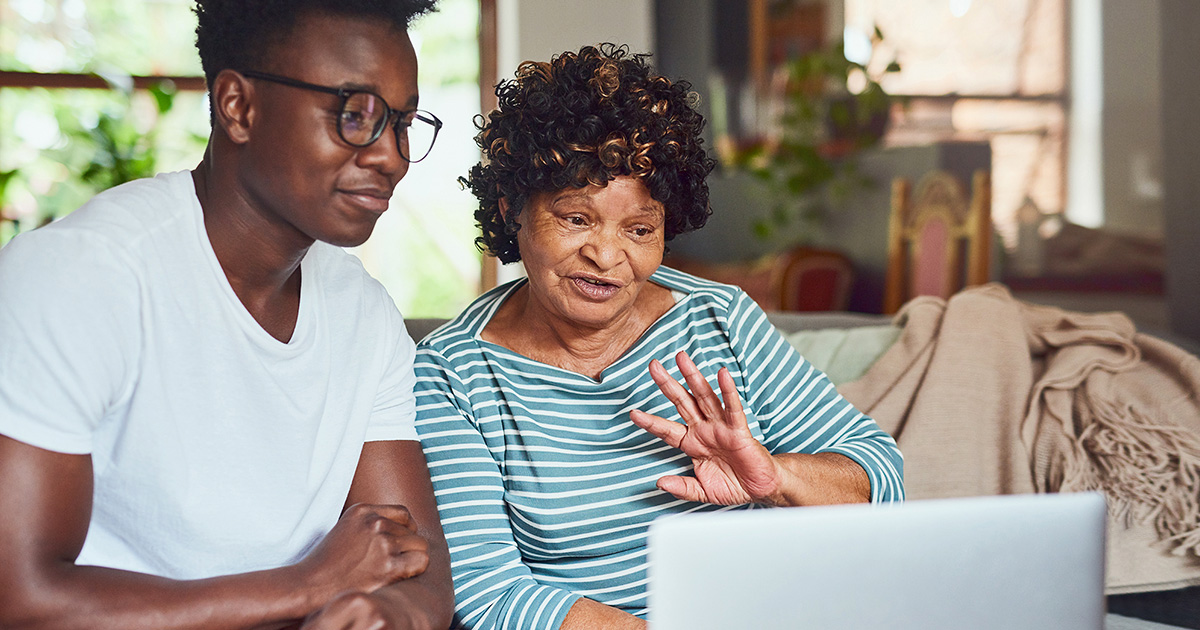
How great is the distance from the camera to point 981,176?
353 centimetres

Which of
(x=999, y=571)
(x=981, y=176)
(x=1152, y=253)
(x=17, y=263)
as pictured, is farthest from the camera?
(x=981, y=176)

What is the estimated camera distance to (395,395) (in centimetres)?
124

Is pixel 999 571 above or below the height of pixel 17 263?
below

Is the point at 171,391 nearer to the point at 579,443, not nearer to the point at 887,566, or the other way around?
the point at 579,443

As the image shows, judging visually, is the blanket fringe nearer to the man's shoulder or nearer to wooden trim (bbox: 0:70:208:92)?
the man's shoulder

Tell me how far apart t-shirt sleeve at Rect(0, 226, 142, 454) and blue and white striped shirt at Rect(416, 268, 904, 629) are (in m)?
0.46

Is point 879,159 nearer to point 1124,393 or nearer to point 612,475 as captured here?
point 1124,393

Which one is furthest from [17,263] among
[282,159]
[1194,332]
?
[1194,332]

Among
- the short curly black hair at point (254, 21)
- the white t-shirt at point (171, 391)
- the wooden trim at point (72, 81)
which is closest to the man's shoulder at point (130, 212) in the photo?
the white t-shirt at point (171, 391)

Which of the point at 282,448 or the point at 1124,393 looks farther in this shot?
the point at 1124,393

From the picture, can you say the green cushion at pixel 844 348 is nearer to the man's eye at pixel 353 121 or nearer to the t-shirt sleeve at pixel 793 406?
the t-shirt sleeve at pixel 793 406

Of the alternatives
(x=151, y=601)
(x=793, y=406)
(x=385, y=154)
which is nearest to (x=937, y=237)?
(x=793, y=406)

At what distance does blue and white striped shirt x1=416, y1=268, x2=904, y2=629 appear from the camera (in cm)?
127

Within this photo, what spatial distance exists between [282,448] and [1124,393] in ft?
4.85
